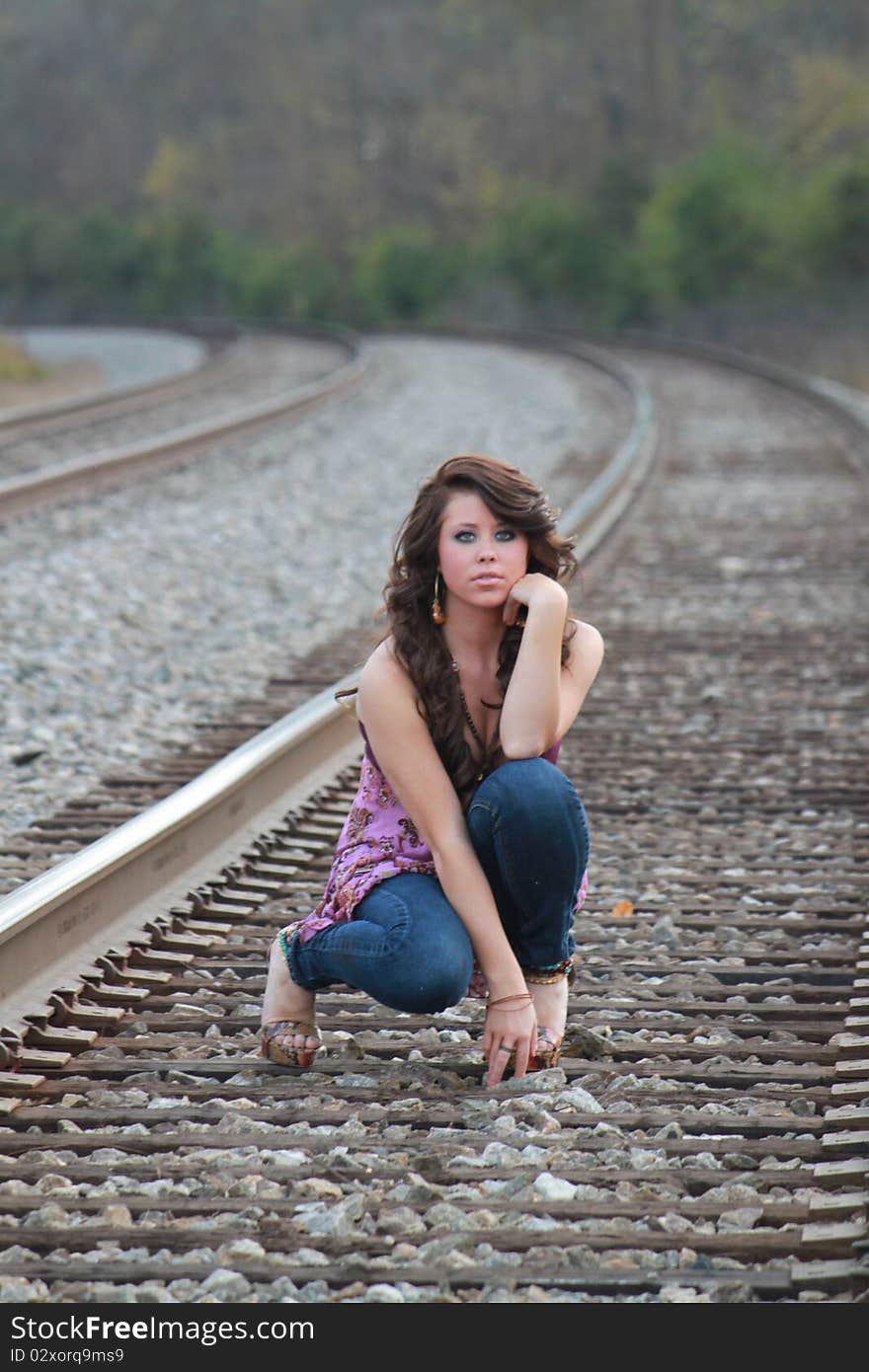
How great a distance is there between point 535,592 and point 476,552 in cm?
13

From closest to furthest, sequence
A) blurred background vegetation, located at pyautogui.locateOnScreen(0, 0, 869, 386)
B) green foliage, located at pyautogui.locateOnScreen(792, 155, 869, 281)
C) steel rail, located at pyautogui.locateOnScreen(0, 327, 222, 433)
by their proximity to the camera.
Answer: steel rail, located at pyautogui.locateOnScreen(0, 327, 222, 433) < green foliage, located at pyautogui.locateOnScreen(792, 155, 869, 281) < blurred background vegetation, located at pyautogui.locateOnScreen(0, 0, 869, 386)

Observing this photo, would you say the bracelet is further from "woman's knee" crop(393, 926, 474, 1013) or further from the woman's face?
the woman's face

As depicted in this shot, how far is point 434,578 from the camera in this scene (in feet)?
11.9

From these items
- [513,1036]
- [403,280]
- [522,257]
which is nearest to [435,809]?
[513,1036]

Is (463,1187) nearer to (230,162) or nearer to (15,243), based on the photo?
(15,243)

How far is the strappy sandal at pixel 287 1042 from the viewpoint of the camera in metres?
3.57

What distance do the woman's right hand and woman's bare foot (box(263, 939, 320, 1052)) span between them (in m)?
0.37

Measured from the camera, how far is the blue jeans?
3475 mm

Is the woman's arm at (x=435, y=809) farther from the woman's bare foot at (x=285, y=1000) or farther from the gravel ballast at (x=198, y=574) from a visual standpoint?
the gravel ballast at (x=198, y=574)

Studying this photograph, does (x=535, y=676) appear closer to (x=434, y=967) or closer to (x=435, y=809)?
(x=435, y=809)

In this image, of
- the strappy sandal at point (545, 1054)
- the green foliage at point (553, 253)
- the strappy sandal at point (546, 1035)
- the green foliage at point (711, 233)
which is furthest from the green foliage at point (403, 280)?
the strappy sandal at point (545, 1054)

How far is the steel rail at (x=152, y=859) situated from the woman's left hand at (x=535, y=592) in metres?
1.16

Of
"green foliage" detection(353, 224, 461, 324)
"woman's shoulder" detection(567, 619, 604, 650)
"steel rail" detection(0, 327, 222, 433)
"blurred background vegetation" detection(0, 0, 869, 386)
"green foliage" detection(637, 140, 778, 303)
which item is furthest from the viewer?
"green foliage" detection(353, 224, 461, 324)

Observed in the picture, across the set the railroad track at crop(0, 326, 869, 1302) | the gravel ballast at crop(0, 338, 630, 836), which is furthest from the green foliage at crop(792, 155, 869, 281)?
the railroad track at crop(0, 326, 869, 1302)
